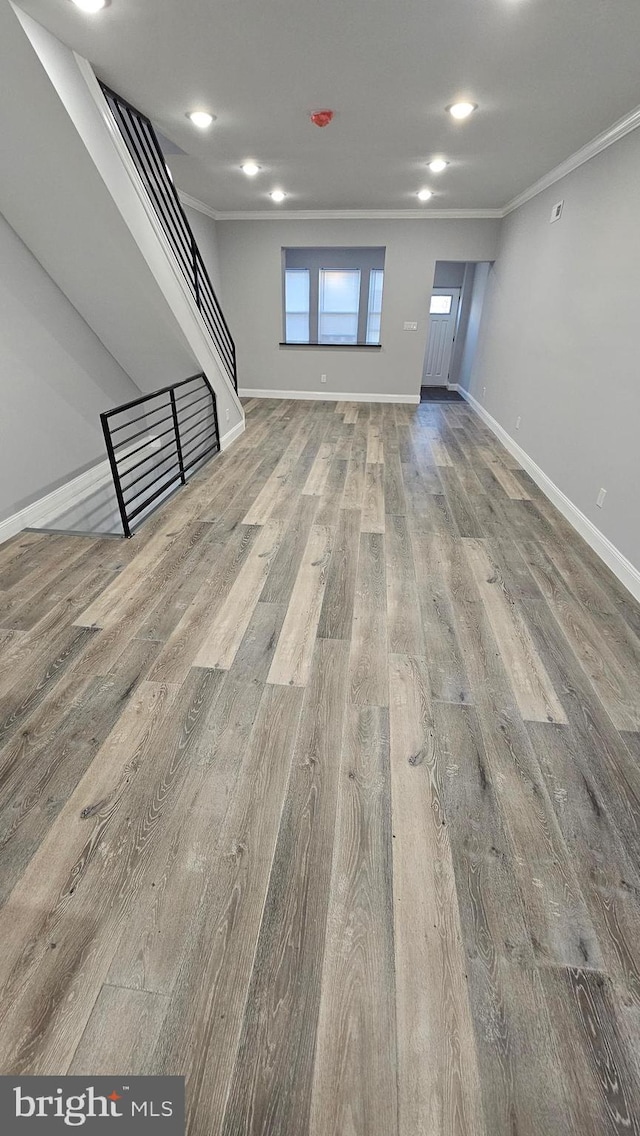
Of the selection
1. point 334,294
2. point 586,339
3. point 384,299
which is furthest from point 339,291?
point 586,339

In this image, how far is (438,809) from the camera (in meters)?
1.51

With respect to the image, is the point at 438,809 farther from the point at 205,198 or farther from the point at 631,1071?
the point at 205,198

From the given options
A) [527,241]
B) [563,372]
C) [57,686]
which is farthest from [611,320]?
[57,686]

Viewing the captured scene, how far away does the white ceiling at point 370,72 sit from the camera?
2.10 metres

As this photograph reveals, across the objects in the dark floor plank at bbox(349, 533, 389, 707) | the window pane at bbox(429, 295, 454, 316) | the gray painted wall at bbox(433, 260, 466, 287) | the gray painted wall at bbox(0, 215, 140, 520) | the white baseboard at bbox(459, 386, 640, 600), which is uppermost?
the gray painted wall at bbox(433, 260, 466, 287)

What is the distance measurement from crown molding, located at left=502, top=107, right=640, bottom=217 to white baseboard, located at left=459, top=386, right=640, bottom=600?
232 cm

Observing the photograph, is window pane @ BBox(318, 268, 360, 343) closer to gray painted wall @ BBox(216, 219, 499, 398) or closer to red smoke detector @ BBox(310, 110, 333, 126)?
gray painted wall @ BBox(216, 219, 499, 398)

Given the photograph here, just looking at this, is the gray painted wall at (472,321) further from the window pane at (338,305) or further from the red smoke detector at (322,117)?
the red smoke detector at (322,117)

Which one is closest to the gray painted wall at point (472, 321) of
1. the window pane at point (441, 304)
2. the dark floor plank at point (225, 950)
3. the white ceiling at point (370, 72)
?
the window pane at point (441, 304)

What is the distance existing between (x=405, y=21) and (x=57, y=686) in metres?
3.34

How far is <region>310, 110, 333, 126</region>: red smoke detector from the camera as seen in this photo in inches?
123

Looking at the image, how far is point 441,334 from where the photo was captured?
28.8 ft

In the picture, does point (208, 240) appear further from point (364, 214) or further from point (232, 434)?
point (232, 434)

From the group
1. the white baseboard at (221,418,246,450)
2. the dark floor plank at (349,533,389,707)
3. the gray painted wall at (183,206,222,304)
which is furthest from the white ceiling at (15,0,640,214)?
the dark floor plank at (349,533,389,707)
